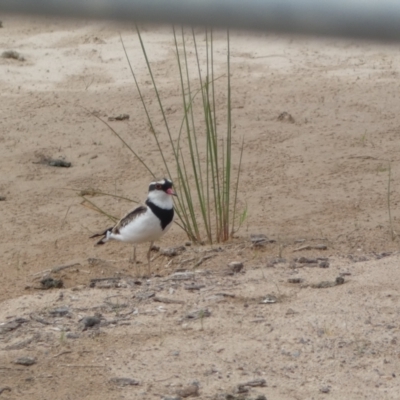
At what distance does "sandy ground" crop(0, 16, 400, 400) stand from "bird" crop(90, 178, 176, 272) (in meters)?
0.20

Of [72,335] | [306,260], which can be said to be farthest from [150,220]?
[72,335]

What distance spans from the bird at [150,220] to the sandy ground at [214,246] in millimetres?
203

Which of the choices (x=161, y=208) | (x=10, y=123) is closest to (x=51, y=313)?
(x=161, y=208)

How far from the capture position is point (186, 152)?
300 inches

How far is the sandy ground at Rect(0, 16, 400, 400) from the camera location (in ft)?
11.3

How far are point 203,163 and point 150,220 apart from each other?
1.98 meters

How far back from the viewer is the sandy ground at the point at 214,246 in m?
3.46

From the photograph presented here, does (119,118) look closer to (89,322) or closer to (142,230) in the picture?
(142,230)

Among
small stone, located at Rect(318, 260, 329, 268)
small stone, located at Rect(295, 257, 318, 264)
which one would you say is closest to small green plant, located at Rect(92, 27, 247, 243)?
small stone, located at Rect(295, 257, 318, 264)

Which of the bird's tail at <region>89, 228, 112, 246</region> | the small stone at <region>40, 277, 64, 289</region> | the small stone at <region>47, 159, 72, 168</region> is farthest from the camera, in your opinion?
the small stone at <region>47, 159, 72, 168</region>

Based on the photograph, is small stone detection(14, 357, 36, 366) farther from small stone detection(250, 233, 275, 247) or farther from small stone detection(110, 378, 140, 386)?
small stone detection(250, 233, 275, 247)

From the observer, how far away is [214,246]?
5.55 metres

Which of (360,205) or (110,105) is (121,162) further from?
(360,205)

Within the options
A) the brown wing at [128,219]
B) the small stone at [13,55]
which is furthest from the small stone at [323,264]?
the small stone at [13,55]
